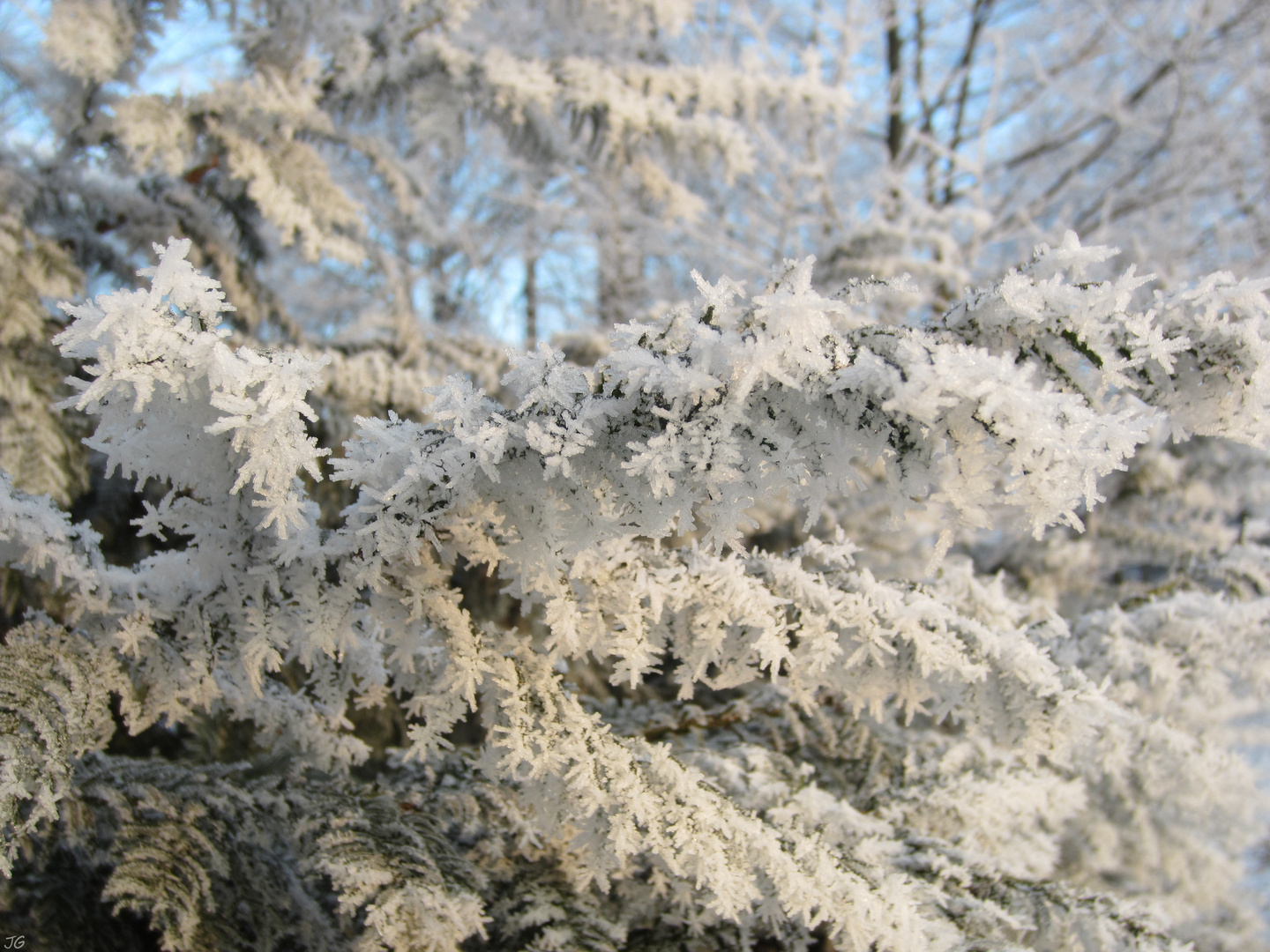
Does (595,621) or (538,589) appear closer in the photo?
(538,589)

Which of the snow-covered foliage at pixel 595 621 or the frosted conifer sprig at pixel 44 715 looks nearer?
the snow-covered foliage at pixel 595 621

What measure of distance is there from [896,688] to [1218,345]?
2.07 ft

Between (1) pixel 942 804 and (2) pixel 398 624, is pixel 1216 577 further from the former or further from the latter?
(2) pixel 398 624

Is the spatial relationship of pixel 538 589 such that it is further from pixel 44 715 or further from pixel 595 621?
pixel 44 715

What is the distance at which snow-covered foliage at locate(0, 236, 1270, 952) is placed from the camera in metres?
0.74

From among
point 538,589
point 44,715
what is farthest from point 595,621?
point 44,715

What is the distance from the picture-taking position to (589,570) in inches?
39.4

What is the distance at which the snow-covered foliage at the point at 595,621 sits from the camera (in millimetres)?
744

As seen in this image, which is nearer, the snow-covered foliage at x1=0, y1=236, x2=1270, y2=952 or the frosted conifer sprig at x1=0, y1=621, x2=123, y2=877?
the snow-covered foliage at x1=0, y1=236, x2=1270, y2=952

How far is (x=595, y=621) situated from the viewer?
39.8 inches

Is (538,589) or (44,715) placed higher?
(538,589)

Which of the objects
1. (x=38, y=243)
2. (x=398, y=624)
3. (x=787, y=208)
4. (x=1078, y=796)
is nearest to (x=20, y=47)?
(x=38, y=243)

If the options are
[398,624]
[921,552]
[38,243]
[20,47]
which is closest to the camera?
[398,624]

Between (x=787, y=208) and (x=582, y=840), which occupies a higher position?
(x=787, y=208)
